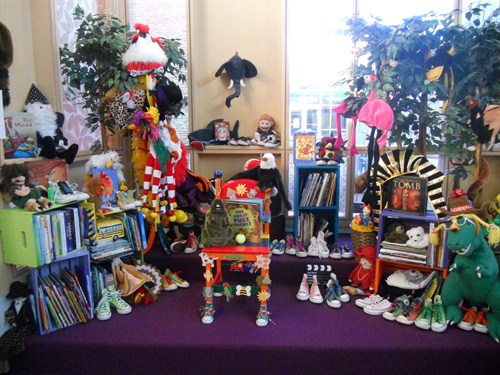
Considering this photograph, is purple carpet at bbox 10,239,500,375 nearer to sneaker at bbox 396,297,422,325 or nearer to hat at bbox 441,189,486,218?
sneaker at bbox 396,297,422,325

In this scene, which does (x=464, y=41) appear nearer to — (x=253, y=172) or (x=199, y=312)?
(x=253, y=172)

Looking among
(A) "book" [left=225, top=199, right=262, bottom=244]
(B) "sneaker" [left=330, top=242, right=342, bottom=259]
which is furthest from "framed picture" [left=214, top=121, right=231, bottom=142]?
(B) "sneaker" [left=330, top=242, right=342, bottom=259]

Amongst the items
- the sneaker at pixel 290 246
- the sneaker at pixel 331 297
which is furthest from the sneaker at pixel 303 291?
the sneaker at pixel 290 246

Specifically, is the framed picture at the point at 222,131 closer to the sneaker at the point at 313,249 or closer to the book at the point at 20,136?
the sneaker at the point at 313,249

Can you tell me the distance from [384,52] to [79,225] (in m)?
2.12

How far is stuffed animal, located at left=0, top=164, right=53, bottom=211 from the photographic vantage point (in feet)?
6.23

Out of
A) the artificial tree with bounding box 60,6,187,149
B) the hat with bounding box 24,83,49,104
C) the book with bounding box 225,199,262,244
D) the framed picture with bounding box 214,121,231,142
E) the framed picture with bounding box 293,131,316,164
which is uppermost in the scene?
the artificial tree with bounding box 60,6,187,149

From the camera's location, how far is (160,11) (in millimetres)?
3137

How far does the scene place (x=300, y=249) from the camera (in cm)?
268

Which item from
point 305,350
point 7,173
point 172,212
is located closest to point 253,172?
point 172,212

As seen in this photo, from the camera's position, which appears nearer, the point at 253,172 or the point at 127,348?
the point at 127,348

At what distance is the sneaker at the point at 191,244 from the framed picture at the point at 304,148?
3.19ft

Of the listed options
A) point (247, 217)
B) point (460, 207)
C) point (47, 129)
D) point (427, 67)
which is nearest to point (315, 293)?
point (247, 217)

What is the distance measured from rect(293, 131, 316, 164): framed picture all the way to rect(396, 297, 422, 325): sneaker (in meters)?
1.21
